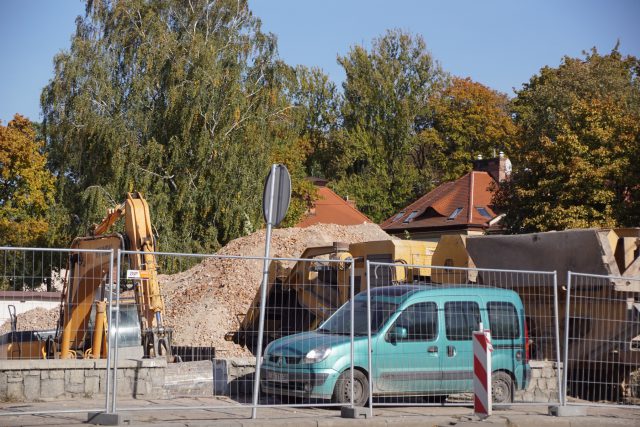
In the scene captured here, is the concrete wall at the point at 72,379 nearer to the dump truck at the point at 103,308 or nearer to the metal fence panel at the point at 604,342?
the dump truck at the point at 103,308

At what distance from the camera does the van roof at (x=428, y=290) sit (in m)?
12.3

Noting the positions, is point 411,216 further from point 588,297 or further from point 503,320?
point 503,320

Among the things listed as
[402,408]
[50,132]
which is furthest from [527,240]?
[50,132]

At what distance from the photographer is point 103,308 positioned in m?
13.7

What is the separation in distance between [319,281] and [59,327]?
16.9 ft

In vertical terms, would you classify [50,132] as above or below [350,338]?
above

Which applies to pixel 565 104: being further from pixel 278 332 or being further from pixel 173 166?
pixel 278 332

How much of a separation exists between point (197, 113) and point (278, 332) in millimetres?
24391

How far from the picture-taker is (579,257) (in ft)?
51.3

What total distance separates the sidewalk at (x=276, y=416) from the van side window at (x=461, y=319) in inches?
41.4

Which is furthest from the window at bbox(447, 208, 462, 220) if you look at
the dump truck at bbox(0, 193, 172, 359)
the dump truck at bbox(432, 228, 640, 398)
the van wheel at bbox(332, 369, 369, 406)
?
the van wheel at bbox(332, 369, 369, 406)

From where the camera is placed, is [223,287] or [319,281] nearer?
[319,281]

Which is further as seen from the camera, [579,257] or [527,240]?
[527,240]

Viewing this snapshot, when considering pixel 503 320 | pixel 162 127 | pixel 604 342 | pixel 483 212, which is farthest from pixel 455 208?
pixel 503 320
